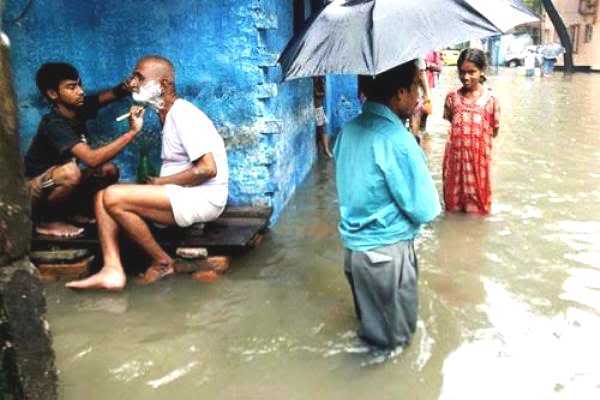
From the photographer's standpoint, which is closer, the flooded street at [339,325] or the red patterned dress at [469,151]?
the flooded street at [339,325]

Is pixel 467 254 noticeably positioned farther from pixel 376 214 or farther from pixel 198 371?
pixel 198 371

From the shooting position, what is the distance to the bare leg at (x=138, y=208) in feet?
12.6

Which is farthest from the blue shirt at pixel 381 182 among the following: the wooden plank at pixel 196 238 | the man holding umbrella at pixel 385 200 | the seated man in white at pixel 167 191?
the wooden plank at pixel 196 238

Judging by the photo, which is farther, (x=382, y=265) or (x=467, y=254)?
(x=467, y=254)

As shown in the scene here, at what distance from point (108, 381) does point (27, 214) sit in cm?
108

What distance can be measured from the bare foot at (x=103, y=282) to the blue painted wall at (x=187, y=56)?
4.22 feet

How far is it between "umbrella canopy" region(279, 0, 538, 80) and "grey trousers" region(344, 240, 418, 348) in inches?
36.5

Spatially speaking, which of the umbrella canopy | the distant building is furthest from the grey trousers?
the distant building

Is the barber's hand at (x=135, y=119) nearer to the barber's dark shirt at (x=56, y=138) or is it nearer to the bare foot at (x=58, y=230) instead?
the barber's dark shirt at (x=56, y=138)

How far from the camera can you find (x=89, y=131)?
16.1ft

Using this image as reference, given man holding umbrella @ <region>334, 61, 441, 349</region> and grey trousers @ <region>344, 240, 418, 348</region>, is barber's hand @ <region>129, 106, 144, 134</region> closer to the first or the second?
man holding umbrella @ <region>334, 61, 441, 349</region>

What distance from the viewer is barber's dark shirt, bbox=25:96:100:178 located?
3.96 meters

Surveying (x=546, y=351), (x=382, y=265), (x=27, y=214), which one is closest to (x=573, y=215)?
(x=546, y=351)

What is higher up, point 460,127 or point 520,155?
point 460,127
